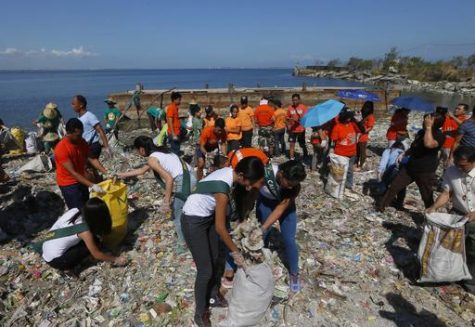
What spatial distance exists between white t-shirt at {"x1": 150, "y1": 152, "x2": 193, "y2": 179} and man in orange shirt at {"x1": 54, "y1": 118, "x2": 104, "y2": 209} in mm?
1011

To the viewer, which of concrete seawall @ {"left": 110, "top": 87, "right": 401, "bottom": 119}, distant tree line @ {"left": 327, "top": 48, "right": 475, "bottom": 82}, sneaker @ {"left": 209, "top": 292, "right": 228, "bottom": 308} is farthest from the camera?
distant tree line @ {"left": 327, "top": 48, "right": 475, "bottom": 82}

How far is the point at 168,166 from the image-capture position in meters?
3.76

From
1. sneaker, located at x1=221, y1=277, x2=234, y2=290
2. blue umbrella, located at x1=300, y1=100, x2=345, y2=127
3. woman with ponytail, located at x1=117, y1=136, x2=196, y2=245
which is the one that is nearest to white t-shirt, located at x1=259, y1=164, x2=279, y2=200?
woman with ponytail, located at x1=117, y1=136, x2=196, y2=245

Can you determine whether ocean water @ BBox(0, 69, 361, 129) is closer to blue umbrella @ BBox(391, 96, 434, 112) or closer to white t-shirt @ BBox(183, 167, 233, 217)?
blue umbrella @ BBox(391, 96, 434, 112)

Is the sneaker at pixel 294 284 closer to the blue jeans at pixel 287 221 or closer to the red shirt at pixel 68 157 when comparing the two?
the blue jeans at pixel 287 221

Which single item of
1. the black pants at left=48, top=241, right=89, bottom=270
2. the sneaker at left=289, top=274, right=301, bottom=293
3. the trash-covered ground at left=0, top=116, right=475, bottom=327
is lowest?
the trash-covered ground at left=0, top=116, right=475, bottom=327

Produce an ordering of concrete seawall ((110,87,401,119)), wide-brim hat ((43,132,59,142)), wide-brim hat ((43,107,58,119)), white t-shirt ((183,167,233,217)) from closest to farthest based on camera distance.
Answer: white t-shirt ((183,167,233,217)), wide-brim hat ((43,107,58,119)), wide-brim hat ((43,132,59,142)), concrete seawall ((110,87,401,119))

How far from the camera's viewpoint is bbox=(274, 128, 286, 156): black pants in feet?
27.7

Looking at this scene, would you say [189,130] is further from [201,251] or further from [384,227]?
[201,251]

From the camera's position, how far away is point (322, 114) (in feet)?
20.4

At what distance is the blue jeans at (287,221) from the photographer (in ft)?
11.0

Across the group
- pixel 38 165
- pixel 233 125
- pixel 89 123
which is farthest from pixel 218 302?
pixel 38 165

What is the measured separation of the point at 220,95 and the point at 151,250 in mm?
17361

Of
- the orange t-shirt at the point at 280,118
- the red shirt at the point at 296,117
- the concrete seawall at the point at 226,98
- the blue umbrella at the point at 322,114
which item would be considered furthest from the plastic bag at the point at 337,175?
the concrete seawall at the point at 226,98
